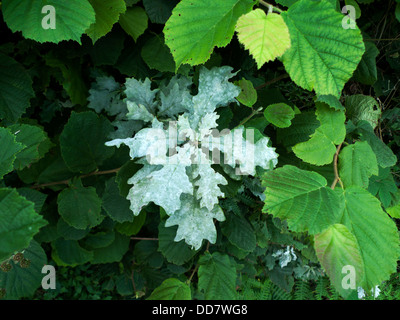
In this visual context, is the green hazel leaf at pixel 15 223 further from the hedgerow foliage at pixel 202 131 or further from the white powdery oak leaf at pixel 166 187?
the white powdery oak leaf at pixel 166 187

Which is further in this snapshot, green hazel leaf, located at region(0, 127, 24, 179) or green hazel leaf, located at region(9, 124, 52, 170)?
green hazel leaf, located at region(9, 124, 52, 170)

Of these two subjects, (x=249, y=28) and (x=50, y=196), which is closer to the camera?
(x=249, y=28)

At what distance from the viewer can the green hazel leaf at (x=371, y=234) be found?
2.60 ft

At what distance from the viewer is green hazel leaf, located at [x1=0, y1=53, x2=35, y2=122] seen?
3.39 ft

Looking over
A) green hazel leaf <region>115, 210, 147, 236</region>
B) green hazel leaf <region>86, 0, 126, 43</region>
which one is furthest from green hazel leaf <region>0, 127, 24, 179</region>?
green hazel leaf <region>115, 210, 147, 236</region>

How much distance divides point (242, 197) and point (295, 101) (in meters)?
0.46

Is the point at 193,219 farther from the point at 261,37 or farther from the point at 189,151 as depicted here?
the point at 261,37

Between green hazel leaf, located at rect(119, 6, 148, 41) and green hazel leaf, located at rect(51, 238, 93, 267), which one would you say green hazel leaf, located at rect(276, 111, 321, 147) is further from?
green hazel leaf, located at rect(51, 238, 93, 267)

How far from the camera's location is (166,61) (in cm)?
106

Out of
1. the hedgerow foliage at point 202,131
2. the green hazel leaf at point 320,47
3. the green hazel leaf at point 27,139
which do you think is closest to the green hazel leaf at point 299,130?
the hedgerow foliage at point 202,131

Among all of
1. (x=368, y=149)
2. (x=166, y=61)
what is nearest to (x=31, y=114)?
(x=166, y=61)

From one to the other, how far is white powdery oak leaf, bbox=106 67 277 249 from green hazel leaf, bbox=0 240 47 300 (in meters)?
0.52

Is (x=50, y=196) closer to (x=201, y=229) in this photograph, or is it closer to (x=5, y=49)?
(x=5, y=49)

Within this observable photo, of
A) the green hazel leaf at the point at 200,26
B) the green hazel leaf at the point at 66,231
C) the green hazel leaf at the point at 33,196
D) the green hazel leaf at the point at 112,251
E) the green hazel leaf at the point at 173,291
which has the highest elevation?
the green hazel leaf at the point at 200,26
